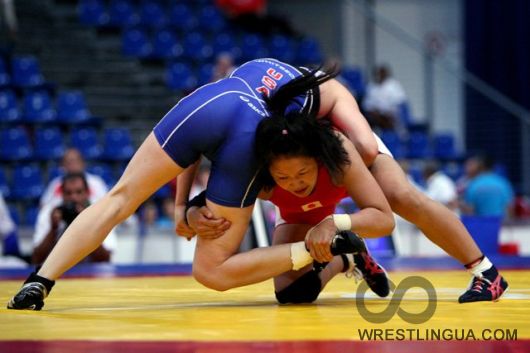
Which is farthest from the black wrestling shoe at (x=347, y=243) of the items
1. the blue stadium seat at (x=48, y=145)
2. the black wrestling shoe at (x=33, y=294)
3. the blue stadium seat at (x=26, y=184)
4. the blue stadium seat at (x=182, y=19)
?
the blue stadium seat at (x=182, y=19)

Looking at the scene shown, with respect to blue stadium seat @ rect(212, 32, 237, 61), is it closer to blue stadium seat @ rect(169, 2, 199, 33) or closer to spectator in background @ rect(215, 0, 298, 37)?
blue stadium seat @ rect(169, 2, 199, 33)

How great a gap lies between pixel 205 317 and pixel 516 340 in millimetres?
1149

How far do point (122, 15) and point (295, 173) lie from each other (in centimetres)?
984

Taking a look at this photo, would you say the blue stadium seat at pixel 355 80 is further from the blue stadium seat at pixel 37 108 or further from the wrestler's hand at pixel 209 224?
the wrestler's hand at pixel 209 224

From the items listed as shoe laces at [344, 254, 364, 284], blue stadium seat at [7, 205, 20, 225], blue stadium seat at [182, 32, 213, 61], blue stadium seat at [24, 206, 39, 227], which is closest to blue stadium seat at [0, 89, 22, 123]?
blue stadium seat at [7, 205, 20, 225]

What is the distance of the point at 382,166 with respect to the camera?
4.35 meters

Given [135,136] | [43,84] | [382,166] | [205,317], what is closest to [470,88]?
[135,136]

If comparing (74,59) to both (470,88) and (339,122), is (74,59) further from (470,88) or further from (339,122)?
(339,122)

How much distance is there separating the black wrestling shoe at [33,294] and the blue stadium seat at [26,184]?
6.45 meters

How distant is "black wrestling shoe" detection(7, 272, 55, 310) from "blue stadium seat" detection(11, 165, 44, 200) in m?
6.45

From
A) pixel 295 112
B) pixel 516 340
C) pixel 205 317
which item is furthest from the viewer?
pixel 295 112

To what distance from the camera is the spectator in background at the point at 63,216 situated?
683cm

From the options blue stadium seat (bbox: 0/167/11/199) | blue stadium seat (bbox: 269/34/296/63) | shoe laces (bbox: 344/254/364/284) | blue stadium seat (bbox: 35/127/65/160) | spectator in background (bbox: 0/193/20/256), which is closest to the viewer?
shoe laces (bbox: 344/254/364/284)

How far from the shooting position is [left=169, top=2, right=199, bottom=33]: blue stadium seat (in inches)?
544
